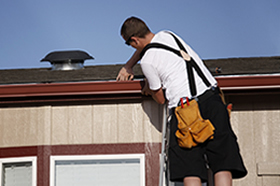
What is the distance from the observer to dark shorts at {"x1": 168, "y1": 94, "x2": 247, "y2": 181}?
3508 mm

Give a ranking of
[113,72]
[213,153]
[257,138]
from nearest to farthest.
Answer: [213,153] → [257,138] → [113,72]

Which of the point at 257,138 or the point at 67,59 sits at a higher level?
the point at 67,59

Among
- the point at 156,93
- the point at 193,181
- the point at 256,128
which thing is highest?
the point at 156,93

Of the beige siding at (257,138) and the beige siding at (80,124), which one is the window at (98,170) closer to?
the beige siding at (80,124)

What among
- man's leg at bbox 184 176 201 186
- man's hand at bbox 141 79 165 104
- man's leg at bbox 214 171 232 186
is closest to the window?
man's hand at bbox 141 79 165 104

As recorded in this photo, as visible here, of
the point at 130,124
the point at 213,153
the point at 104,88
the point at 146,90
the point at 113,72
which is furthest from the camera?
the point at 113,72

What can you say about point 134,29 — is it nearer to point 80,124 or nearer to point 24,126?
point 80,124

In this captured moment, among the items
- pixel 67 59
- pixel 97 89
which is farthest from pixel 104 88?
pixel 67 59

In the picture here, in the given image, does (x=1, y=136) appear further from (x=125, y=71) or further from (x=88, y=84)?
(x=125, y=71)

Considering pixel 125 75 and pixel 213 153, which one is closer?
pixel 213 153

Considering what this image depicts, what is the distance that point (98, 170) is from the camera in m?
4.58

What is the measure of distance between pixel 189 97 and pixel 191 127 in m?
0.31

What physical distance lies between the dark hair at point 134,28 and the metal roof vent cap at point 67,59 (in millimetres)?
2533

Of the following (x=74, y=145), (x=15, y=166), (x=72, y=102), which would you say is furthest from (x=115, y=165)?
(x=15, y=166)
